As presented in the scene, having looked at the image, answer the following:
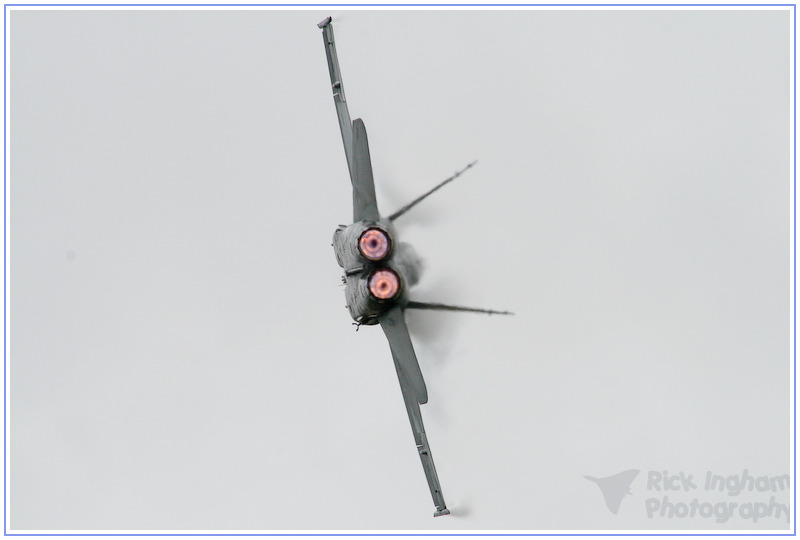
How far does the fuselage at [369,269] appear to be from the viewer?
108 feet

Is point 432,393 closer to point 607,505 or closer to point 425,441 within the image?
point 425,441

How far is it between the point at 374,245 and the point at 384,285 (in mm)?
1341

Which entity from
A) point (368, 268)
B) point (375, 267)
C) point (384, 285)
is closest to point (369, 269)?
point (368, 268)

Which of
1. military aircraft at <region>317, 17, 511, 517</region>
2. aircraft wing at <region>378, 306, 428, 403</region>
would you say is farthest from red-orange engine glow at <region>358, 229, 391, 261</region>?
aircraft wing at <region>378, 306, 428, 403</region>

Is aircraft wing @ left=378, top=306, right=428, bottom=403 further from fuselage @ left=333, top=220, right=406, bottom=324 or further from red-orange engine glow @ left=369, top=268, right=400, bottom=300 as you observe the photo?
red-orange engine glow @ left=369, top=268, right=400, bottom=300

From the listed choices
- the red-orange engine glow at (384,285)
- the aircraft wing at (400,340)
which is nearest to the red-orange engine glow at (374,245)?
the red-orange engine glow at (384,285)

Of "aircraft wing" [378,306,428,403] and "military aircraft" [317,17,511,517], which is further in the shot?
"aircraft wing" [378,306,428,403]

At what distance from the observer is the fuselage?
32.9m

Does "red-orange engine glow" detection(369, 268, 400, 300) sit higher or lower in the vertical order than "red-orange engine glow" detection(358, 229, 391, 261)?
lower

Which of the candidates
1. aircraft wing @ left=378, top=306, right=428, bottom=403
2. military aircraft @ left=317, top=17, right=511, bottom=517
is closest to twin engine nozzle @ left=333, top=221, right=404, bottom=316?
military aircraft @ left=317, top=17, right=511, bottom=517

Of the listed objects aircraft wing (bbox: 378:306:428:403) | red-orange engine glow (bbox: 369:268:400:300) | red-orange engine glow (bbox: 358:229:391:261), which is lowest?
aircraft wing (bbox: 378:306:428:403)

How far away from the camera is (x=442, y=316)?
1484 inches

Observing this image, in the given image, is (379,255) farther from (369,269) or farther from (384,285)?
(369,269)

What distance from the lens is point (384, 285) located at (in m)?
32.9
